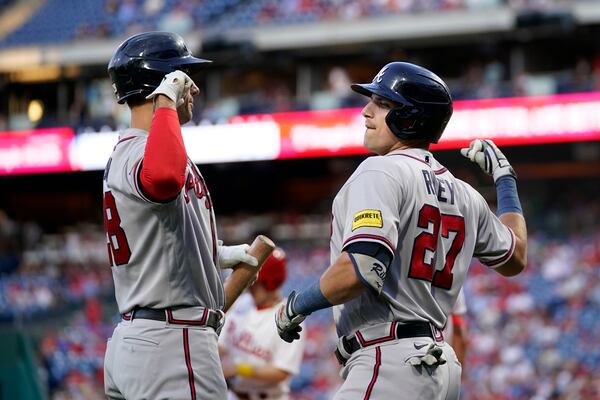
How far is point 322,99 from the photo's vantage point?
18797 mm

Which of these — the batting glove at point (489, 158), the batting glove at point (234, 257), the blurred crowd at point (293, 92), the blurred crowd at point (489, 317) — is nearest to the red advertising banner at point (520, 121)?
the blurred crowd at point (293, 92)

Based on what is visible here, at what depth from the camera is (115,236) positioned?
373cm

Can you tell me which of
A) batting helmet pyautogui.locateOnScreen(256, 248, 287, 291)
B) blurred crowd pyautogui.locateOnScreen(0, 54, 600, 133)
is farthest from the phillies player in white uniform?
blurred crowd pyautogui.locateOnScreen(0, 54, 600, 133)

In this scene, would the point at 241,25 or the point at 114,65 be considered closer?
the point at 114,65

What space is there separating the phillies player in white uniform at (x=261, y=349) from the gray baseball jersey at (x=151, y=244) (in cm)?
263

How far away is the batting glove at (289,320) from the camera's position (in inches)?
144

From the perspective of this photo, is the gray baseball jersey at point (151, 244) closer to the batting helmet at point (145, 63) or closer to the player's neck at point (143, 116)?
the player's neck at point (143, 116)

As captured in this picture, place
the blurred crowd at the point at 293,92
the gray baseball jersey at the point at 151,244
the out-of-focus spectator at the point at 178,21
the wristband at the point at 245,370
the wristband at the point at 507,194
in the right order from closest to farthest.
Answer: the gray baseball jersey at the point at 151,244 → the wristband at the point at 507,194 → the wristband at the point at 245,370 → the blurred crowd at the point at 293,92 → the out-of-focus spectator at the point at 178,21

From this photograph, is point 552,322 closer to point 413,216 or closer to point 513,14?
point 513,14

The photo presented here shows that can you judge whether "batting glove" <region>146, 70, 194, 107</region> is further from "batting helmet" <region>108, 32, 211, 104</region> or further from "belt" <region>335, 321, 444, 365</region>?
"belt" <region>335, 321, 444, 365</region>

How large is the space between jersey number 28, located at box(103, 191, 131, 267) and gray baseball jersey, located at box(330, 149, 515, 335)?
76cm

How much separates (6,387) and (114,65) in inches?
245

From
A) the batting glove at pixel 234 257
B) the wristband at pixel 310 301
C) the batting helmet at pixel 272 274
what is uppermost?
the batting glove at pixel 234 257

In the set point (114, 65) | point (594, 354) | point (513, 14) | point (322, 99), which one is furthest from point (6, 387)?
point (513, 14)
